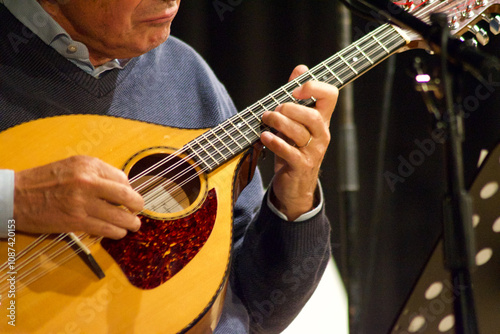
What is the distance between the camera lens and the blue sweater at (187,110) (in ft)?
4.29

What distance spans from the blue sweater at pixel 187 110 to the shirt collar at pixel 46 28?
0.02 m

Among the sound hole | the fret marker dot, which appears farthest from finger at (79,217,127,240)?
the fret marker dot

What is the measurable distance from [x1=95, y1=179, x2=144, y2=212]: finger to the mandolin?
0.07 m

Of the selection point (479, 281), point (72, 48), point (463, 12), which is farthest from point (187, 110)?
point (479, 281)

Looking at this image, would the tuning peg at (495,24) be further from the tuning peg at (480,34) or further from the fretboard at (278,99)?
the fretboard at (278,99)

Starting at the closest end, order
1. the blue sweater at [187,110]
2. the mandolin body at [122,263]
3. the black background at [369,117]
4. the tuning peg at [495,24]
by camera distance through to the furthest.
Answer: the mandolin body at [122,263] < the tuning peg at [495,24] < the blue sweater at [187,110] < the black background at [369,117]

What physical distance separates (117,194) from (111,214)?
46mm

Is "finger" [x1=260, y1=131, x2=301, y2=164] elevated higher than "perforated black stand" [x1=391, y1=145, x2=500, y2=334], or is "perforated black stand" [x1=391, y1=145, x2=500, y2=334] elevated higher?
"finger" [x1=260, y1=131, x2=301, y2=164]

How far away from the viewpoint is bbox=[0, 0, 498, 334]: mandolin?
1.04 metres

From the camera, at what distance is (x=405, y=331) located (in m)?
1.33

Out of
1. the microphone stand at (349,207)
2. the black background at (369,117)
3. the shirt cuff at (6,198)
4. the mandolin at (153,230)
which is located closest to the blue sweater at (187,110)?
the mandolin at (153,230)

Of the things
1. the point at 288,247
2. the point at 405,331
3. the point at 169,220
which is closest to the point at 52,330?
the point at 169,220

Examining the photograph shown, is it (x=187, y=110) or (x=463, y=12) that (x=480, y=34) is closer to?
(x=463, y=12)

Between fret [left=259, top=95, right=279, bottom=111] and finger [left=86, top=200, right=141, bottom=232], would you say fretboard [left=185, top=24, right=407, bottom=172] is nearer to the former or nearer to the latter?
fret [left=259, top=95, right=279, bottom=111]
